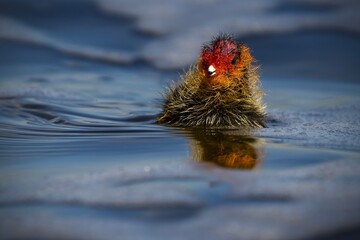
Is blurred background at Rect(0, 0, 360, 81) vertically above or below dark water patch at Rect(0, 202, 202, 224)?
above

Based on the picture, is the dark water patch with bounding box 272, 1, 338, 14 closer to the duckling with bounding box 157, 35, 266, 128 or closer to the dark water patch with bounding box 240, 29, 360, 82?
the dark water patch with bounding box 240, 29, 360, 82

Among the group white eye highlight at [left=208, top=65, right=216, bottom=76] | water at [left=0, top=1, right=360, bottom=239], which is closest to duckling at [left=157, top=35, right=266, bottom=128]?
white eye highlight at [left=208, top=65, right=216, bottom=76]

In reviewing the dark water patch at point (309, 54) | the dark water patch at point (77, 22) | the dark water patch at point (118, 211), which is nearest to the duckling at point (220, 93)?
the dark water patch at point (309, 54)

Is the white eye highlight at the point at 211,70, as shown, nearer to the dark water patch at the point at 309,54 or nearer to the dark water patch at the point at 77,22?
the dark water patch at the point at 309,54

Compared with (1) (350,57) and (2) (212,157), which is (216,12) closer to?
(1) (350,57)

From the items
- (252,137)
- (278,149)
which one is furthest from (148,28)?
(278,149)

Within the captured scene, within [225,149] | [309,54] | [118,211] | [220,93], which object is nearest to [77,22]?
[309,54]
